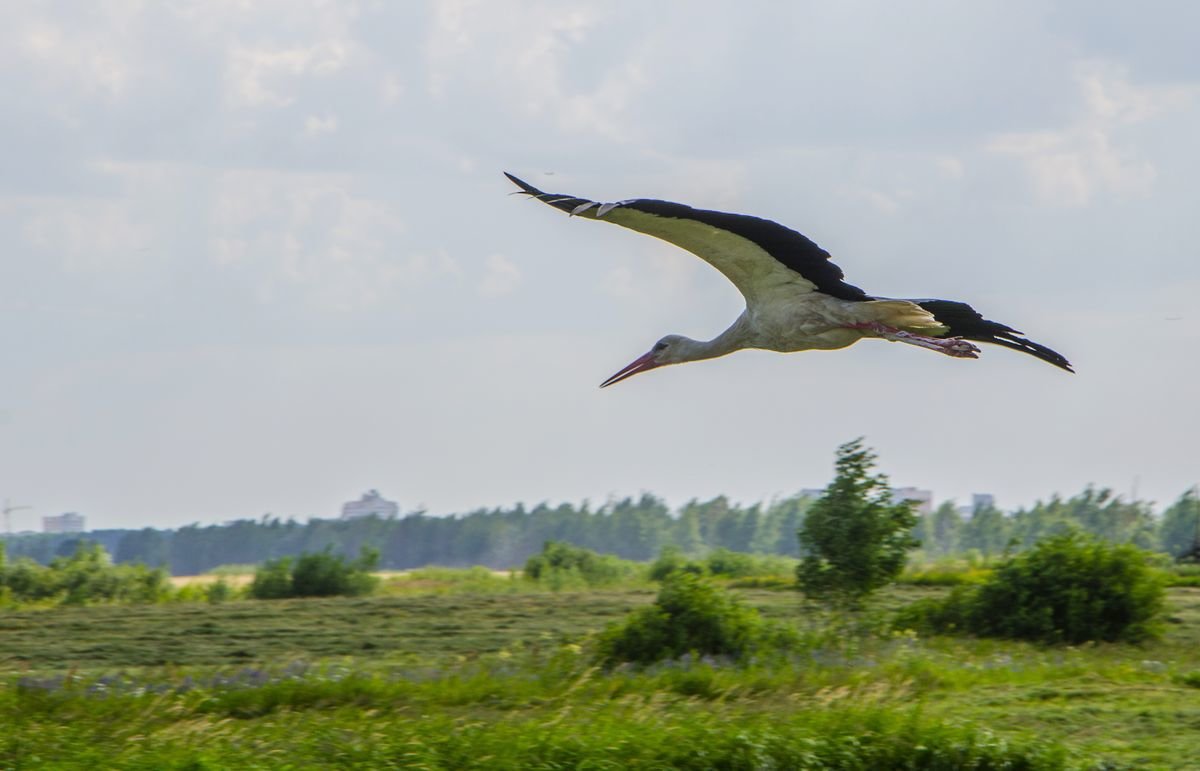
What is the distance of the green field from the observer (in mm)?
8820

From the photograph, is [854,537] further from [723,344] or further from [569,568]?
[569,568]

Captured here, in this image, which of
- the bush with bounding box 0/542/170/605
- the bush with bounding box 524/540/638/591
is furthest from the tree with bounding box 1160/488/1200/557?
the bush with bounding box 0/542/170/605

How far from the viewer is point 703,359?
10594 millimetres

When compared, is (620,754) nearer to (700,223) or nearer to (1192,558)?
(700,223)

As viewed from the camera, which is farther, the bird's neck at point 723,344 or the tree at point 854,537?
the tree at point 854,537

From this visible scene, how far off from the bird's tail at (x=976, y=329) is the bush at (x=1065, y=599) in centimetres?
549

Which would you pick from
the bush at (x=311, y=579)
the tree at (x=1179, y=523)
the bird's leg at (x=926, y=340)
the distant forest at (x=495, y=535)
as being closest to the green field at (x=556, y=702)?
the bird's leg at (x=926, y=340)

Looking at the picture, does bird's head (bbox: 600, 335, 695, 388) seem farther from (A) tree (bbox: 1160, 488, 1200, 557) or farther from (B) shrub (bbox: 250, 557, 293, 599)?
(A) tree (bbox: 1160, 488, 1200, 557)

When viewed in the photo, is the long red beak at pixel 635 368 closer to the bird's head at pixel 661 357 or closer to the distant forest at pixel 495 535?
the bird's head at pixel 661 357

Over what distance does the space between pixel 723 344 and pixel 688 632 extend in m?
3.38

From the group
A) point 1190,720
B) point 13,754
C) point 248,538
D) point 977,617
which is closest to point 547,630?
point 977,617

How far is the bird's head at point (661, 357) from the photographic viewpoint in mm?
10812

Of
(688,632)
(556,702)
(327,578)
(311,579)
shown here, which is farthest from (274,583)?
(556,702)

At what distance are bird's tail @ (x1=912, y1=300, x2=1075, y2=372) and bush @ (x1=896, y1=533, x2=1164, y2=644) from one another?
549 centimetres
